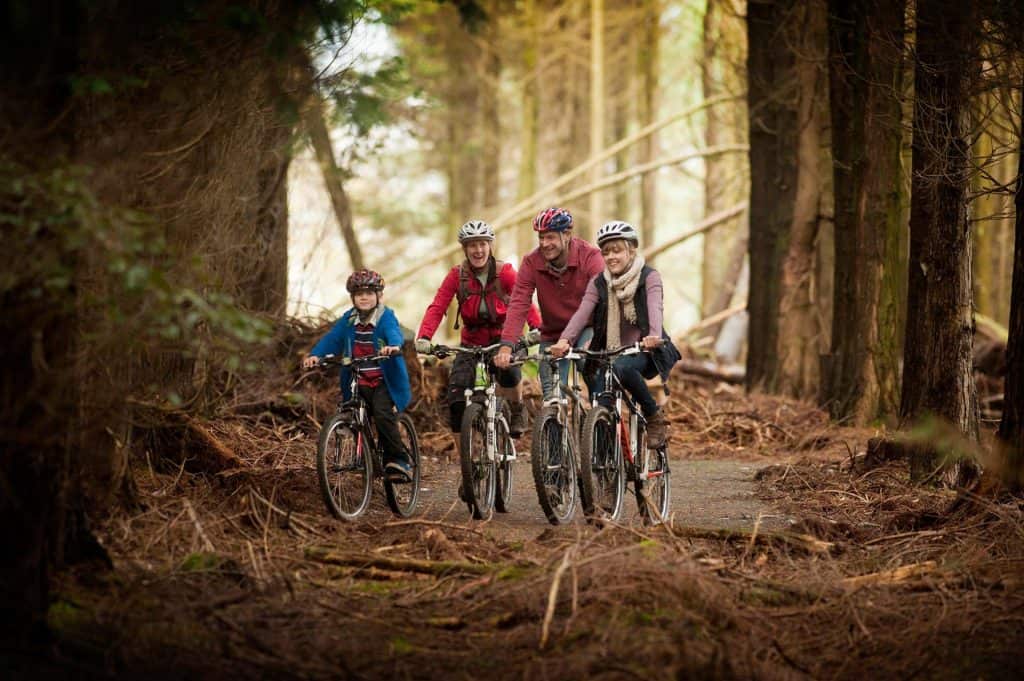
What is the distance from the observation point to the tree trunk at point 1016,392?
29.5 ft

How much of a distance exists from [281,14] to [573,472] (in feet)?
12.5

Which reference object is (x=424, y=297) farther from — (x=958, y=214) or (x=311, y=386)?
(x=958, y=214)

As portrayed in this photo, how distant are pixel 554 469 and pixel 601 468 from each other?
336mm

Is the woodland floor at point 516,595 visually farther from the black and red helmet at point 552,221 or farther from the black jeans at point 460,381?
the black and red helmet at point 552,221

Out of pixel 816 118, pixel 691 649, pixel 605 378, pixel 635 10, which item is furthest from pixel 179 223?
pixel 635 10

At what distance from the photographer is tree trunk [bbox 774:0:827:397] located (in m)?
19.4

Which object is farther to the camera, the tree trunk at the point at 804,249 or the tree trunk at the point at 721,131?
the tree trunk at the point at 721,131

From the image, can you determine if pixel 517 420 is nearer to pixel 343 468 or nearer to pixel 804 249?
pixel 343 468

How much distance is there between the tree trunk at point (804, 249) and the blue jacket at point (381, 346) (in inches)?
426

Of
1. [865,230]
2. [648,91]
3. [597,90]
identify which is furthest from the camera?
[648,91]

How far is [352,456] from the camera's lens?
9.73 metres

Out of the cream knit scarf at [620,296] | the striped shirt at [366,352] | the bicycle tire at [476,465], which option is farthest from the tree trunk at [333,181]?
the bicycle tire at [476,465]

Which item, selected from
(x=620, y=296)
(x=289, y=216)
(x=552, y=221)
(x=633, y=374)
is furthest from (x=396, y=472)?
(x=289, y=216)

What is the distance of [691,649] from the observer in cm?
623
